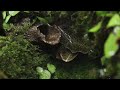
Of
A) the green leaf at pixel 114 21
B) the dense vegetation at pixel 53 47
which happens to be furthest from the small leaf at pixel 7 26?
the green leaf at pixel 114 21

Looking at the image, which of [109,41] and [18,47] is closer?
[109,41]

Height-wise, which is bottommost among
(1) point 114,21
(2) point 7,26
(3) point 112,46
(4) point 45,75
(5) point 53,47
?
(4) point 45,75

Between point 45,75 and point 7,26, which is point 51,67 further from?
point 7,26

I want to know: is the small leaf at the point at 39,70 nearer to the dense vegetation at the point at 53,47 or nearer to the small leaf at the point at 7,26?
the dense vegetation at the point at 53,47

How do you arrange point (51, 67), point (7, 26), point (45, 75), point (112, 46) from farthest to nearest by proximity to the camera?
point (7, 26) → point (51, 67) → point (45, 75) → point (112, 46)

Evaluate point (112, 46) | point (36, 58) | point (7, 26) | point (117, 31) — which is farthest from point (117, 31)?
point (7, 26)

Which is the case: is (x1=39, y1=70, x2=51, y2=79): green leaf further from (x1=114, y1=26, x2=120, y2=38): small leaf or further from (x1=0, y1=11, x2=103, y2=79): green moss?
(x1=114, y1=26, x2=120, y2=38): small leaf
